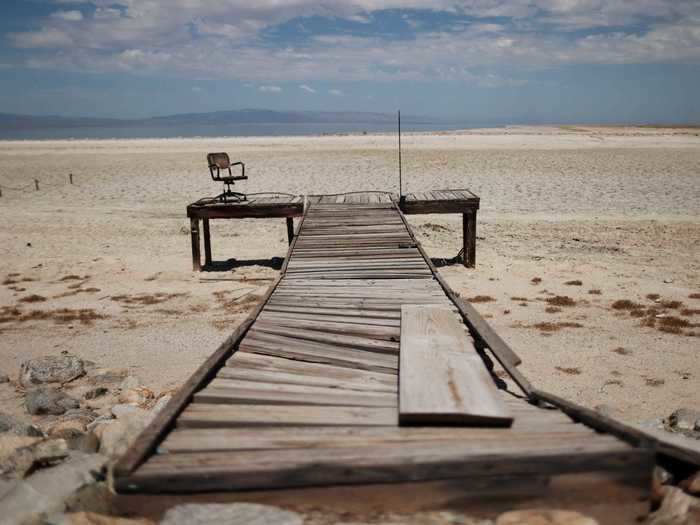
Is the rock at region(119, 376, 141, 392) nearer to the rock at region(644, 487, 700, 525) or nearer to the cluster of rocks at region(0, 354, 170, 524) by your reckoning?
the cluster of rocks at region(0, 354, 170, 524)

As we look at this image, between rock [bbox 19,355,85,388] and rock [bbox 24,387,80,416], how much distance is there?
1.70ft

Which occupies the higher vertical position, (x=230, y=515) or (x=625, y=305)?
(x=230, y=515)

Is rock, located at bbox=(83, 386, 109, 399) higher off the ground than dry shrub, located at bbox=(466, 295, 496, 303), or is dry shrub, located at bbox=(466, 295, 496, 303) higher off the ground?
dry shrub, located at bbox=(466, 295, 496, 303)

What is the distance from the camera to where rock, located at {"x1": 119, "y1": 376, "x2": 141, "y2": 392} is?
20.0 feet

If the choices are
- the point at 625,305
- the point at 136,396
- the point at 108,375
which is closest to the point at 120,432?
the point at 136,396

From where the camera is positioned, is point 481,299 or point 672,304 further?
point 481,299

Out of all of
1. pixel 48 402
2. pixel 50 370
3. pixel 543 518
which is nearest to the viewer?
pixel 543 518

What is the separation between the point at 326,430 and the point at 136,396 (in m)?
3.40

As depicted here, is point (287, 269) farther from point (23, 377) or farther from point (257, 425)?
point (257, 425)

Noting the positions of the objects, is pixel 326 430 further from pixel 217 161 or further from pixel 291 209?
pixel 217 161

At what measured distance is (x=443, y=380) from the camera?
3.38m

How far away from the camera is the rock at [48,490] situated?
9.36 ft

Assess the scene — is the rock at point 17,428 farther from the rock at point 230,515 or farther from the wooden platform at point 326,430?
the rock at point 230,515

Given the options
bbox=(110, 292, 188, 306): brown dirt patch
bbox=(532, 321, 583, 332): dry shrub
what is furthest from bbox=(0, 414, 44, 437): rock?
bbox=(532, 321, 583, 332): dry shrub
